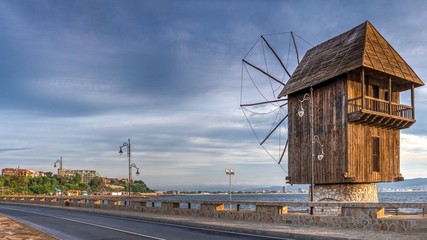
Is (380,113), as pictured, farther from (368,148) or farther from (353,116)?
(368,148)

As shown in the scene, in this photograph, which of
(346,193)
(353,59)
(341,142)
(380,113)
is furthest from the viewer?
(346,193)

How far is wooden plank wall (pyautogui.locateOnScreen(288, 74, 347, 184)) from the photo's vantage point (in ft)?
93.1

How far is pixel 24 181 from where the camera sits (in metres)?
164

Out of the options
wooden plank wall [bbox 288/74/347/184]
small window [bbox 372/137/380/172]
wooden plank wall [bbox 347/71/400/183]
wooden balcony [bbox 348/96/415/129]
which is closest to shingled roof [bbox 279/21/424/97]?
wooden plank wall [bbox 288/74/347/184]

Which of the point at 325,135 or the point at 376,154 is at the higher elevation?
the point at 325,135

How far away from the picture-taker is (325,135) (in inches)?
1168

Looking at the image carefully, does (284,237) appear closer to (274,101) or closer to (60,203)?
(274,101)

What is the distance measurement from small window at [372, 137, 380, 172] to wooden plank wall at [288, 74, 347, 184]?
3279mm

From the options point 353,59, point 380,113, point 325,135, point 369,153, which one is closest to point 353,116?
point 380,113

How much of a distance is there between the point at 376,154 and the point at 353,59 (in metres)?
7.25

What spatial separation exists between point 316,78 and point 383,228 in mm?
15978

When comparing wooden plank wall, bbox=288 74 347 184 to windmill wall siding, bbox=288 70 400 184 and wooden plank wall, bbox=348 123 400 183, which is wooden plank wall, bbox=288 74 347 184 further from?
wooden plank wall, bbox=348 123 400 183

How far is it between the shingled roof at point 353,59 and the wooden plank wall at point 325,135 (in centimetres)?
82

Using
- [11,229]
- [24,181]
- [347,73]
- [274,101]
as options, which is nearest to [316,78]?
[347,73]
